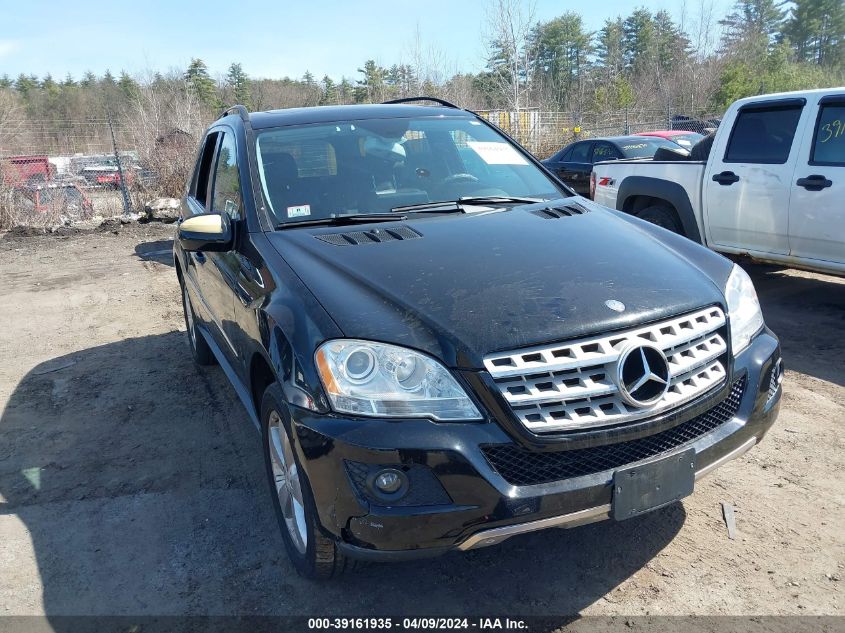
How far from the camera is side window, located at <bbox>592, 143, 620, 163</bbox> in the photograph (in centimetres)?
1212

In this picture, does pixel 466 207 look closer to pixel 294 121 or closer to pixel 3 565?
pixel 294 121

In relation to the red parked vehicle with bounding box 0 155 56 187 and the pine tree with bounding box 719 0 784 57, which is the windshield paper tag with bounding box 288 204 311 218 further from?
the pine tree with bounding box 719 0 784 57

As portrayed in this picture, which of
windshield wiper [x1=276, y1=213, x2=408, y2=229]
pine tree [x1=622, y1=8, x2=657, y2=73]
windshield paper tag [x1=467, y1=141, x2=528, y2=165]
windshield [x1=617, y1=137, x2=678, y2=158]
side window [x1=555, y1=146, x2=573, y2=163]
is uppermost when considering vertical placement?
pine tree [x1=622, y1=8, x2=657, y2=73]

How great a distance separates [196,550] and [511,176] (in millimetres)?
2492

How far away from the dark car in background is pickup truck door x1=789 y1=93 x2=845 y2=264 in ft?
20.2

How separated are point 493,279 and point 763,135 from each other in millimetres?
4703

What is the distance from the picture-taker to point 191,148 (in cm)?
1688

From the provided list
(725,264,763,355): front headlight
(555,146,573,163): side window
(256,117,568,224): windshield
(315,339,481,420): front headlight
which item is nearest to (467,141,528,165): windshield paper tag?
(256,117,568,224): windshield

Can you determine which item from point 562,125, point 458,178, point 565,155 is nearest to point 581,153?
point 565,155

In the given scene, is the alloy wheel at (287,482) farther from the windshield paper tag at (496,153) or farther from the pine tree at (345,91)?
the pine tree at (345,91)

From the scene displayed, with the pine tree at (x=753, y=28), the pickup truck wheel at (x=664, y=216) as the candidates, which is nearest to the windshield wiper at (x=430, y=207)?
the pickup truck wheel at (x=664, y=216)

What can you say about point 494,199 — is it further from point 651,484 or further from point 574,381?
point 651,484

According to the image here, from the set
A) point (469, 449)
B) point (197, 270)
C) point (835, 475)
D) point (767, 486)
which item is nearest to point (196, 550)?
point (469, 449)

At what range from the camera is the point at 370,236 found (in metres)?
2.95
